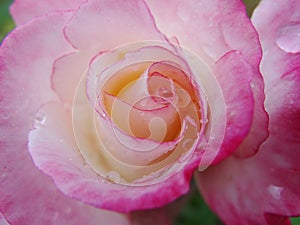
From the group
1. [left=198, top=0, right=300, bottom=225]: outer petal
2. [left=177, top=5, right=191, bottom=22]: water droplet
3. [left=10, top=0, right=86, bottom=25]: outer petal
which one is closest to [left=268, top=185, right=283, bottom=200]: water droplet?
[left=198, top=0, right=300, bottom=225]: outer petal

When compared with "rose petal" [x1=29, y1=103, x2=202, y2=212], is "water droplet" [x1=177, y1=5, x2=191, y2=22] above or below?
above

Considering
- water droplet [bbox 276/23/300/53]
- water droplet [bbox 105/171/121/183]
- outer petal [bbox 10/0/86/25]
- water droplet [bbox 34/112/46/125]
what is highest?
outer petal [bbox 10/0/86/25]

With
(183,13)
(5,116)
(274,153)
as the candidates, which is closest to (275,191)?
(274,153)

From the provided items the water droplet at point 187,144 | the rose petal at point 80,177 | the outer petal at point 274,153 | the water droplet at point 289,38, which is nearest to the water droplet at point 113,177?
the rose petal at point 80,177

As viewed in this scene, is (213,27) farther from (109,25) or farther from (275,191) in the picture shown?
(275,191)

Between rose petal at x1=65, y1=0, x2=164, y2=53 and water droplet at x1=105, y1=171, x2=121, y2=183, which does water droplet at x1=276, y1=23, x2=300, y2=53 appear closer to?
rose petal at x1=65, y1=0, x2=164, y2=53
